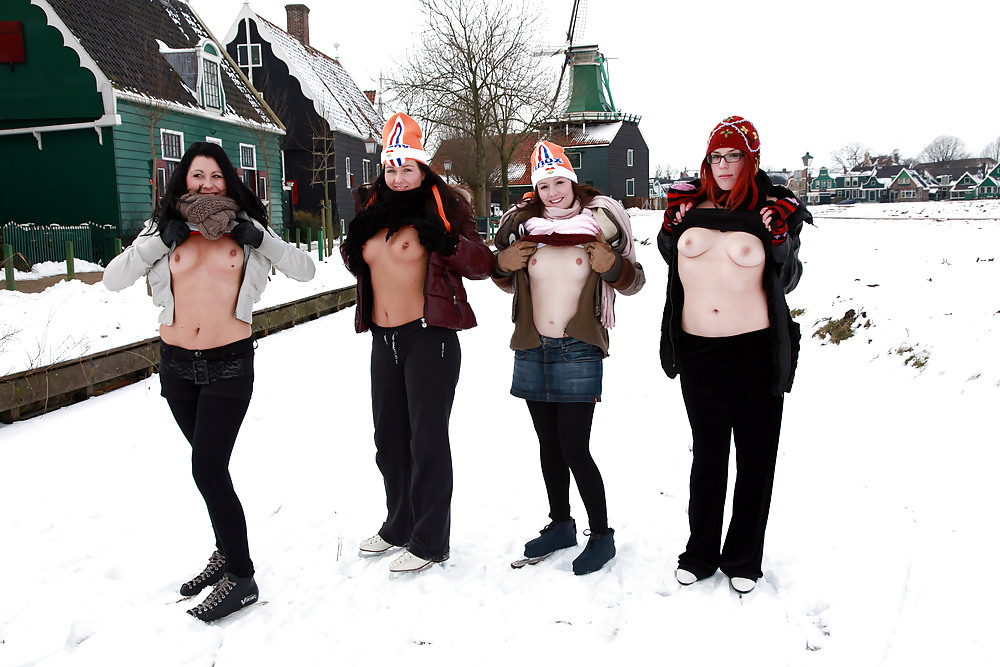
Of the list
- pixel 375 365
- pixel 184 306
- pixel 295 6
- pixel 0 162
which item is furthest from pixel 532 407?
pixel 295 6

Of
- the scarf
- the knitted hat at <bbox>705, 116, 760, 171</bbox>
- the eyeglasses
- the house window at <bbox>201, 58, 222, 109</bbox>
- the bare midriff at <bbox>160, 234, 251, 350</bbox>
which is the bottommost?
the bare midriff at <bbox>160, 234, 251, 350</bbox>

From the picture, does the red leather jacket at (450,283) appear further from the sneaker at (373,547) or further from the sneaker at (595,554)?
the sneaker at (595,554)

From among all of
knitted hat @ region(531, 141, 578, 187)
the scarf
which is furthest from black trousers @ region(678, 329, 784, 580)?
the scarf

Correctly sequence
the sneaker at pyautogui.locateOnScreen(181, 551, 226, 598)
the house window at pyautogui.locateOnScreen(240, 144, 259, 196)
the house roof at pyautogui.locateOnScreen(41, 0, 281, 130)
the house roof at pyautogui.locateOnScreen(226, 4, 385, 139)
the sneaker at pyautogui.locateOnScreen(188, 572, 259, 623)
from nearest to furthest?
1. the sneaker at pyautogui.locateOnScreen(188, 572, 259, 623)
2. the sneaker at pyautogui.locateOnScreen(181, 551, 226, 598)
3. the house roof at pyautogui.locateOnScreen(41, 0, 281, 130)
4. the house window at pyautogui.locateOnScreen(240, 144, 259, 196)
5. the house roof at pyautogui.locateOnScreen(226, 4, 385, 139)

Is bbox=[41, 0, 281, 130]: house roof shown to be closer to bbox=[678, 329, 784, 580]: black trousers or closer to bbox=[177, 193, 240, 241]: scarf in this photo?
bbox=[177, 193, 240, 241]: scarf

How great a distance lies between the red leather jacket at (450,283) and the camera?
352cm

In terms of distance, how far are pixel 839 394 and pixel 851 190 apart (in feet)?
314

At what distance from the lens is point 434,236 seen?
3.46m

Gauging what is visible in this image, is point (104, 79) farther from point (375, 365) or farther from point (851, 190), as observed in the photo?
point (851, 190)

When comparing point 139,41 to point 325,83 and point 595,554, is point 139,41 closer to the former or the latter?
point 325,83

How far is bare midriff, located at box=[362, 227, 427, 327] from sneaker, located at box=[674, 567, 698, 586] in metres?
1.70

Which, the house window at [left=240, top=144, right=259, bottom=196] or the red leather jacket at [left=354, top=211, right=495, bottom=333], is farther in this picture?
the house window at [left=240, top=144, right=259, bottom=196]

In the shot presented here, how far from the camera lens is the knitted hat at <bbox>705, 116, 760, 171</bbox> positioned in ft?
10.3

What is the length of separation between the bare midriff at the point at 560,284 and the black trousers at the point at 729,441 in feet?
1.80
